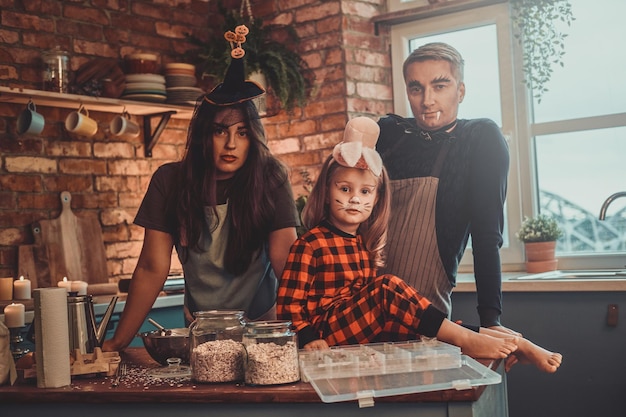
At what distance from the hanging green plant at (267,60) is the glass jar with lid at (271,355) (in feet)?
7.83

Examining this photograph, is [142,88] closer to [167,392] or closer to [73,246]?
[73,246]

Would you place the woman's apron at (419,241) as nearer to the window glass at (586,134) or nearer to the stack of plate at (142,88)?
the window glass at (586,134)

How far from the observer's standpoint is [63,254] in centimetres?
365

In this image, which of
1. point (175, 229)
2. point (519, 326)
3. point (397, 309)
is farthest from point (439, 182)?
point (519, 326)

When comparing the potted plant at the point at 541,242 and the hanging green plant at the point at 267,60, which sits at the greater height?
the hanging green plant at the point at 267,60

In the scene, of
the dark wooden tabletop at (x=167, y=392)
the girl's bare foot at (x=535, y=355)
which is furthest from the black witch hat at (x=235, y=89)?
the girl's bare foot at (x=535, y=355)

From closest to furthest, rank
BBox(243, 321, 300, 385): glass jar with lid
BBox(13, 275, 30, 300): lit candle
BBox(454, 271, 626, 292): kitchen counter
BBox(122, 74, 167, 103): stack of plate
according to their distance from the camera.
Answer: BBox(243, 321, 300, 385): glass jar with lid
BBox(454, 271, 626, 292): kitchen counter
BBox(13, 275, 30, 300): lit candle
BBox(122, 74, 167, 103): stack of plate

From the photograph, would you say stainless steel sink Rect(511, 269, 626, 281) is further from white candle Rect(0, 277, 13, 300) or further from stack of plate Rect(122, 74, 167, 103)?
white candle Rect(0, 277, 13, 300)

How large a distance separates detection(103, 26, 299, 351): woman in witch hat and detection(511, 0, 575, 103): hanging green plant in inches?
74.8

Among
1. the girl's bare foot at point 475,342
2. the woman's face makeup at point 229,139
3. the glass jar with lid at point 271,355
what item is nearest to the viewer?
the glass jar with lid at point 271,355

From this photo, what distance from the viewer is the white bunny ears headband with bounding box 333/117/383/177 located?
1.90 meters

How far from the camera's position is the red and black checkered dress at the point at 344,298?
5.74 ft

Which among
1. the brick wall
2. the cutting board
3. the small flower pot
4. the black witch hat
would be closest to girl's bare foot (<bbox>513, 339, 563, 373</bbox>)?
the black witch hat

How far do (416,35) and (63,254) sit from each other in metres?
1.99
